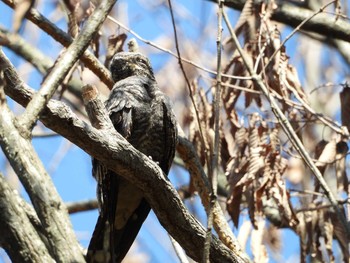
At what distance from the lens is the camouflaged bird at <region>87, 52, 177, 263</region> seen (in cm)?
523

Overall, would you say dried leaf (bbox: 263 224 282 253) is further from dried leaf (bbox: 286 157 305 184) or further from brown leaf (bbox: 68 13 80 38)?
brown leaf (bbox: 68 13 80 38)

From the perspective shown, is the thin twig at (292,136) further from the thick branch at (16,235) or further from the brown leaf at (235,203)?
the thick branch at (16,235)

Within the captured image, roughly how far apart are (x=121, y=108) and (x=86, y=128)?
1.61m

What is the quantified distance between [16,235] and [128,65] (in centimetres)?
288

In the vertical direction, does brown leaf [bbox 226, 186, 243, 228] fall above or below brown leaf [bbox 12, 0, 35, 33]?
above

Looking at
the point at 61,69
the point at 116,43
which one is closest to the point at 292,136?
the point at 61,69

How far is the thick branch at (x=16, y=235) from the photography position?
3490 millimetres

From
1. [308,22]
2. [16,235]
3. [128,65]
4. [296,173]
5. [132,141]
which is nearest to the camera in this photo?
[16,235]

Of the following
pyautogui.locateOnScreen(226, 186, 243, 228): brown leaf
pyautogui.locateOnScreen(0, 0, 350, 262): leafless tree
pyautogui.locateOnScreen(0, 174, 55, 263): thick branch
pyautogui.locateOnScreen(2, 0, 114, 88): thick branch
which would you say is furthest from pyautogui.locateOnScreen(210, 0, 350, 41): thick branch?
pyautogui.locateOnScreen(0, 174, 55, 263): thick branch

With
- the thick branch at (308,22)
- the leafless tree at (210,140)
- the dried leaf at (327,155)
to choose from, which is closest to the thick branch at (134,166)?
the leafless tree at (210,140)

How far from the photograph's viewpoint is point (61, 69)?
4055mm

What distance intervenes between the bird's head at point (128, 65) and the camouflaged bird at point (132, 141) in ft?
0.74

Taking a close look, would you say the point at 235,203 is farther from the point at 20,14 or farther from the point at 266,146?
the point at 20,14

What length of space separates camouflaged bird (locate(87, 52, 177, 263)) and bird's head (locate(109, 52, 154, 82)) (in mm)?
225
